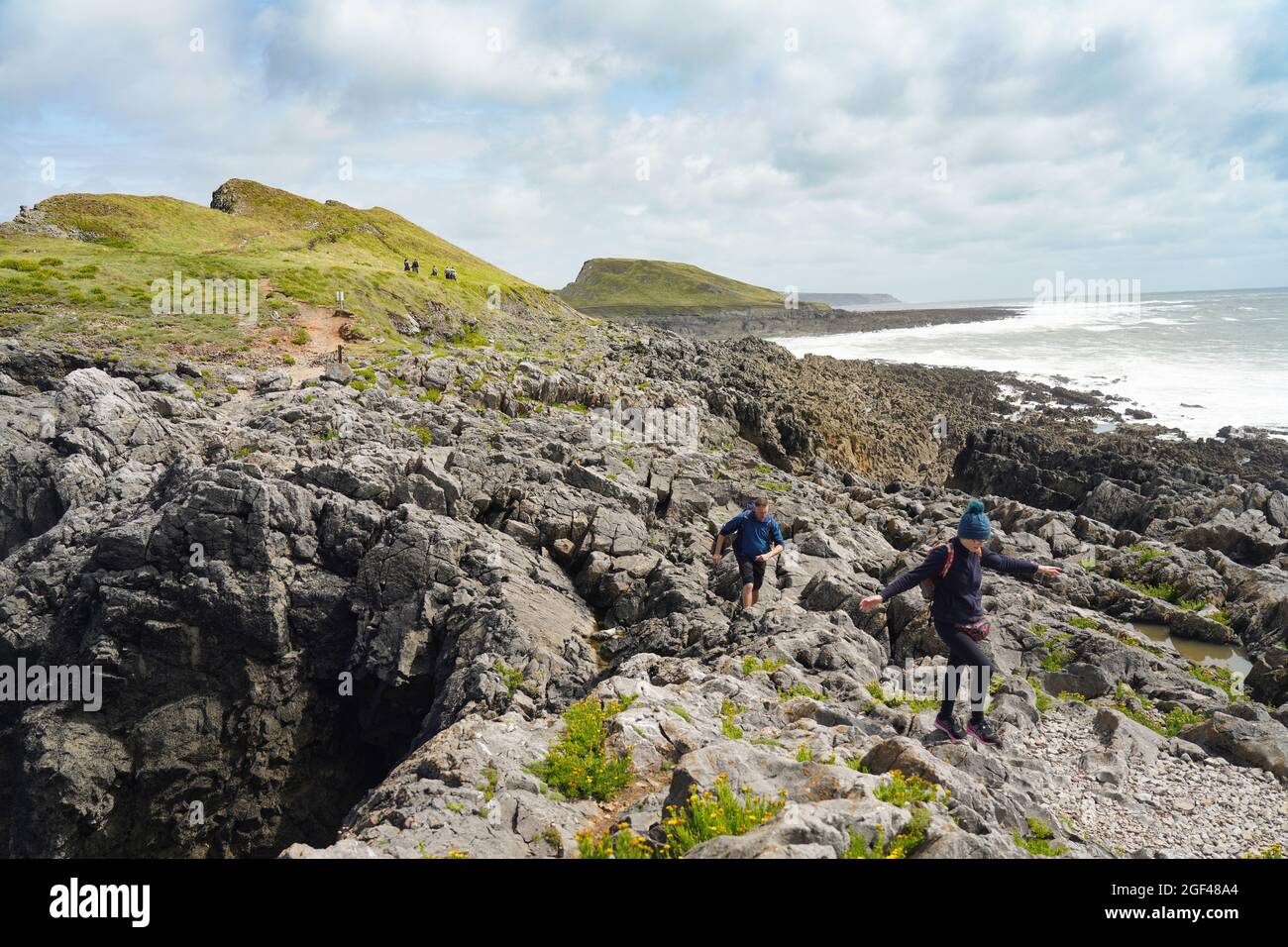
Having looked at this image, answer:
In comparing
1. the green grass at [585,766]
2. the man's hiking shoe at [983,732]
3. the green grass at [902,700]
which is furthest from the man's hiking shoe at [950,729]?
the green grass at [585,766]

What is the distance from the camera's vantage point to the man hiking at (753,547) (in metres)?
15.1

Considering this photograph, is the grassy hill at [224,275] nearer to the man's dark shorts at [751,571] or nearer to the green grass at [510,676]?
the green grass at [510,676]

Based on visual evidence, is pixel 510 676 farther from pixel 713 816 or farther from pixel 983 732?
pixel 983 732

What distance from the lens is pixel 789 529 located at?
21.2m

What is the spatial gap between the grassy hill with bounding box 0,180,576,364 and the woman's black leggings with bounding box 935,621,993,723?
30.6 m

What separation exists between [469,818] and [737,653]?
255 inches

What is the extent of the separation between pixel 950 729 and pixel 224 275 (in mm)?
44438

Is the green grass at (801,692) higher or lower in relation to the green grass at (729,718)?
lower

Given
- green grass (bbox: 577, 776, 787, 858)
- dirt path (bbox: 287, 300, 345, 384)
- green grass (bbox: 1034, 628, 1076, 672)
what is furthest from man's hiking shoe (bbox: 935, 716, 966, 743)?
dirt path (bbox: 287, 300, 345, 384)

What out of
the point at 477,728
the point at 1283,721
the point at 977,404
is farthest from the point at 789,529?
the point at 977,404

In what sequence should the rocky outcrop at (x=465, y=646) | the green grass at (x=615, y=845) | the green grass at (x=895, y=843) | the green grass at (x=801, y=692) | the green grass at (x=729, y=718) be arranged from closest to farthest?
the green grass at (x=895, y=843), the green grass at (x=615, y=845), the rocky outcrop at (x=465, y=646), the green grass at (x=729, y=718), the green grass at (x=801, y=692)

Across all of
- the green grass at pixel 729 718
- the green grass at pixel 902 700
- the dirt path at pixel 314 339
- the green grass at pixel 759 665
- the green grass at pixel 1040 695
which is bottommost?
the green grass at pixel 1040 695

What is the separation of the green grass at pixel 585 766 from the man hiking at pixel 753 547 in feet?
20.1
